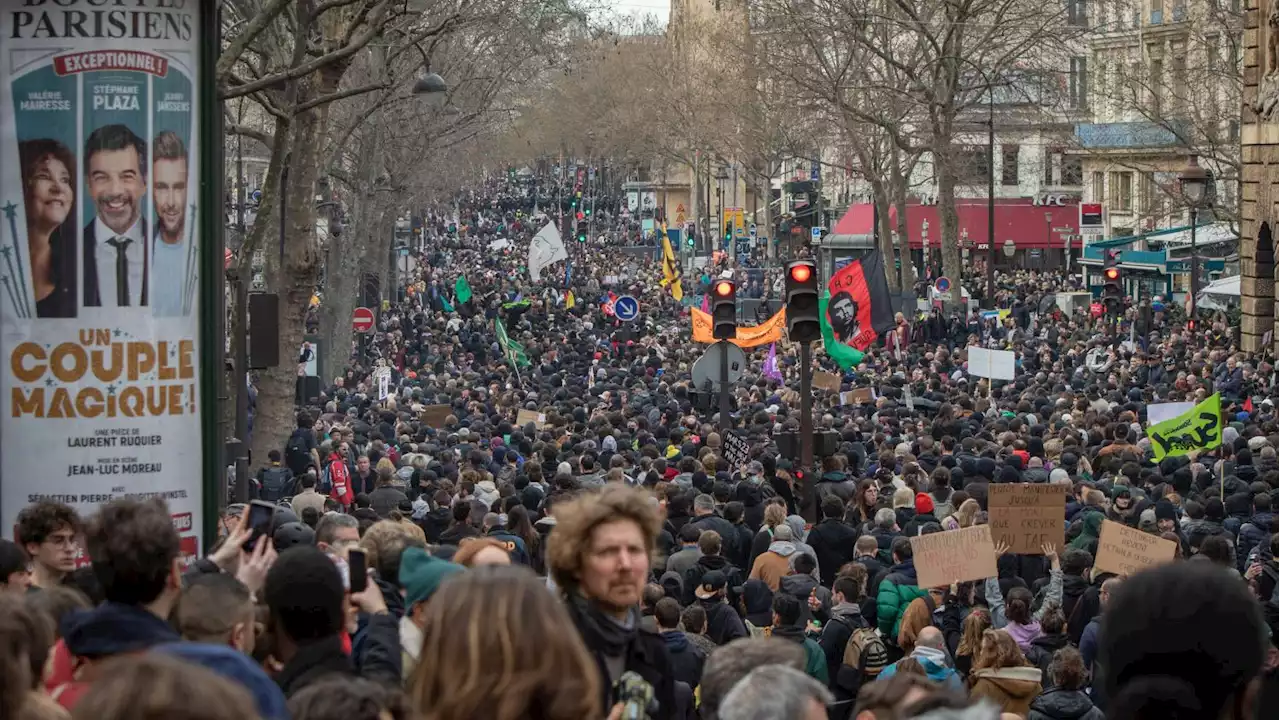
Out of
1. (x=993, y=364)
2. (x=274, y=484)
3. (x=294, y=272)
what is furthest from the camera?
(x=993, y=364)

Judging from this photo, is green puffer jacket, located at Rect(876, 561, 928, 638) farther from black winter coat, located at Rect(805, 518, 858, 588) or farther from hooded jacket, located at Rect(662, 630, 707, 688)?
black winter coat, located at Rect(805, 518, 858, 588)

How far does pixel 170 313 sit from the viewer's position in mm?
9445

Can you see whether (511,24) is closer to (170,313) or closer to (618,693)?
(170,313)

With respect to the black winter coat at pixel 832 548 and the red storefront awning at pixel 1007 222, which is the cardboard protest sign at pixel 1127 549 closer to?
the black winter coat at pixel 832 548

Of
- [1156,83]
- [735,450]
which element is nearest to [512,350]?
[735,450]

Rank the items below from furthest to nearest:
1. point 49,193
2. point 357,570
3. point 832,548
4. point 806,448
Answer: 1. point 806,448
2. point 832,548
3. point 49,193
4. point 357,570

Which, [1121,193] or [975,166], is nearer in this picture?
[1121,193]

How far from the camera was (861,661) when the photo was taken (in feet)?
31.1

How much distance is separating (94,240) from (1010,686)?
4599 millimetres

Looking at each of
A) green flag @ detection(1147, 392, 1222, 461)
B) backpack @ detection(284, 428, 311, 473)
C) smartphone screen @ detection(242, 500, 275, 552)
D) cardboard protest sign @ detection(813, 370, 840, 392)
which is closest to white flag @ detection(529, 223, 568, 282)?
cardboard protest sign @ detection(813, 370, 840, 392)

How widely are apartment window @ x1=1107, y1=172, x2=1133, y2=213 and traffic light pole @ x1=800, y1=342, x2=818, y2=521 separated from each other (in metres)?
48.9

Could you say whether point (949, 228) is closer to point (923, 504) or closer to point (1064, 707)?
point (923, 504)

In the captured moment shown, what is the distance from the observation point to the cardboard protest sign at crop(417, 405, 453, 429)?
23.3 metres

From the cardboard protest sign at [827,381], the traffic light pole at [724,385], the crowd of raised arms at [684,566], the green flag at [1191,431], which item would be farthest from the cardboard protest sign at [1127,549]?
the cardboard protest sign at [827,381]
